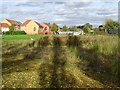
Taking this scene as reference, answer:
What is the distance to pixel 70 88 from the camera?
283 inches

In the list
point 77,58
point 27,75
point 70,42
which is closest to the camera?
point 27,75

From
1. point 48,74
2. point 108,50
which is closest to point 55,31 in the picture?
point 108,50

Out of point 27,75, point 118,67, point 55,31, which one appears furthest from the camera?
point 55,31

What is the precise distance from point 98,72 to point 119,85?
1923mm

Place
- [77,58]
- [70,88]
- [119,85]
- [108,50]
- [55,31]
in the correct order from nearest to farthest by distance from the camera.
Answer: [70,88]
[119,85]
[77,58]
[108,50]
[55,31]

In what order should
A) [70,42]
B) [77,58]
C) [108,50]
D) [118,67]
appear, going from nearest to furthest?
1. [118,67]
2. [77,58]
3. [108,50]
4. [70,42]

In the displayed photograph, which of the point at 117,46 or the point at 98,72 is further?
the point at 117,46

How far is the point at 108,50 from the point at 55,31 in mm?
67579

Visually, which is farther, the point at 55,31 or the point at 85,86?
the point at 55,31

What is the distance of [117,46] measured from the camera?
13531 mm

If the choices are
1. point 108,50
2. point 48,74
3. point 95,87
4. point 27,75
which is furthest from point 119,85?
point 108,50

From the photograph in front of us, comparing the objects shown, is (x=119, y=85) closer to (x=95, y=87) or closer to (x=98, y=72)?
(x=95, y=87)

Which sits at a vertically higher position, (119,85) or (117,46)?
(117,46)

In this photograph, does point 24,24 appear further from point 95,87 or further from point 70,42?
point 95,87
